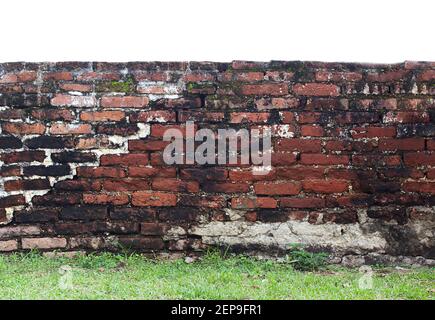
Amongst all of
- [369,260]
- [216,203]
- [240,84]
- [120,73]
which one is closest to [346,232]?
[369,260]

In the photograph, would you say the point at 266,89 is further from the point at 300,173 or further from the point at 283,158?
the point at 300,173

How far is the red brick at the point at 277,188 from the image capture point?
3.65 m

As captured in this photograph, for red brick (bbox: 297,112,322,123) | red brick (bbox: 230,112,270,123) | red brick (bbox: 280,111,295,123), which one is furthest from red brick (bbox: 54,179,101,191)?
red brick (bbox: 297,112,322,123)

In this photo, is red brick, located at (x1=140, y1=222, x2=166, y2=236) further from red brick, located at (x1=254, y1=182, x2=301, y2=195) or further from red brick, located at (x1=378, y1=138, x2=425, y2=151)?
red brick, located at (x1=378, y1=138, x2=425, y2=151)

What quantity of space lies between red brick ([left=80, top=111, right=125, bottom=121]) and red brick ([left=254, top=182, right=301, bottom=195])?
1051 mm

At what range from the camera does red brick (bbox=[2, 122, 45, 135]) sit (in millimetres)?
3625

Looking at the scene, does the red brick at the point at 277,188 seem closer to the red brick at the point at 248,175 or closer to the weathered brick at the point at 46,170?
the red brick at the point at 248,175

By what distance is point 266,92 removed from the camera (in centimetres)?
364

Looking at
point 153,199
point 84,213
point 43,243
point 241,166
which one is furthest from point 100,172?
point 241,166

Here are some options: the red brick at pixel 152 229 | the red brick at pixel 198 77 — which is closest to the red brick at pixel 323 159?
the red brick at pixel 198 77

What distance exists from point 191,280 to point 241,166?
2.97ft

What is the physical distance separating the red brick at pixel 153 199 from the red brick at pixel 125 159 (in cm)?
21
